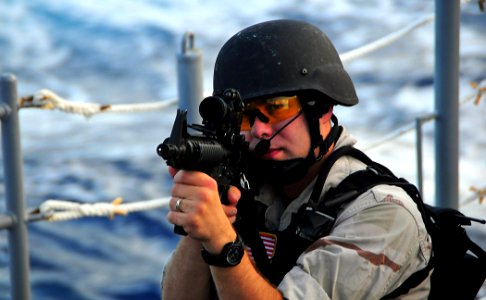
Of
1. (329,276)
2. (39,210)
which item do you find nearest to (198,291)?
(329,276)

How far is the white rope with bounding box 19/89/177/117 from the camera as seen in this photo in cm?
232

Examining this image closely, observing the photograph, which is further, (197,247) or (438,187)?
(438,187)

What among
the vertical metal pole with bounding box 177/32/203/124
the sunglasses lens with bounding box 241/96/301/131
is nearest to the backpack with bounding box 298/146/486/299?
the sunglasses lens with bounding box 241/96/301/131

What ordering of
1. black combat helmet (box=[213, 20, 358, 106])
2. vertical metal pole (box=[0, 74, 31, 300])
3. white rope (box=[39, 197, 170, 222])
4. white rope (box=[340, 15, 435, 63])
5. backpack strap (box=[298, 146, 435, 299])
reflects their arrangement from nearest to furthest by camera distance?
backpack strap (box=[298, 146, 435, 299]) → black combat helmet (box=[213, 20, 358, 106]) → vertical metal pole (box=[0, 74, 31, 300]) → white rope (box=[39, 197, 170, 222]) → white rope (box=[340, 15, 435, 63])

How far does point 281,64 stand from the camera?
1.82m

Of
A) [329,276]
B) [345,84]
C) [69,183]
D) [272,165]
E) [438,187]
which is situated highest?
[345,84]

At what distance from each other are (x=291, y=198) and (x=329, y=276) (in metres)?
0.31

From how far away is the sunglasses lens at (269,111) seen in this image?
172 centimetres

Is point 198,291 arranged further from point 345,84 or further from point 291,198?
point 345,84

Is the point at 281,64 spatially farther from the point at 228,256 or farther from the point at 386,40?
the point at 386,40

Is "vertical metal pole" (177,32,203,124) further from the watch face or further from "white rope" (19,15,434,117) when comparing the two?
the watch face

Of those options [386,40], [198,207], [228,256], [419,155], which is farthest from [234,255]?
[386,40]

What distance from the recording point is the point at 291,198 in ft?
6.05

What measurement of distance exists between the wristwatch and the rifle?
8 centimetres
